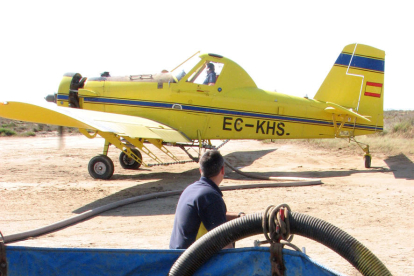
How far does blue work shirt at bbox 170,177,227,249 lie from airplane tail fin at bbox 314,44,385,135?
10.1 meters

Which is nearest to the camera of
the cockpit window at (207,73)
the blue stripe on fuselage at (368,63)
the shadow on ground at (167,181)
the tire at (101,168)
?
the shadow on ground at (167,181)

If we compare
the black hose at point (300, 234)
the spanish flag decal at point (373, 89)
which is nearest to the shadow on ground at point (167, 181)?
the spanish flag decal at point (373, 89)

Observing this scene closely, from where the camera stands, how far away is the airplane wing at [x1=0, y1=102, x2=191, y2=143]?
8930 mm

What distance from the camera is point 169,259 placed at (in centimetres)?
277

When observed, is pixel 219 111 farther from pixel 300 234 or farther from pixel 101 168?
pixel 300 234

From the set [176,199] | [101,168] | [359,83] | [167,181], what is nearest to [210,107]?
[167,181]

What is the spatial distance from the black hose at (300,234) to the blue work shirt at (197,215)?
3.01 feet

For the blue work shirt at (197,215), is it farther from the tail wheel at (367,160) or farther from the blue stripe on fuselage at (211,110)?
the tail wheel at (367,160)

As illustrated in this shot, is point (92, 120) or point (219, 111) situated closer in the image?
point (92, 120)

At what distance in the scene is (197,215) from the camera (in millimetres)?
3443

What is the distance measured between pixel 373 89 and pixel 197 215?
1103cm

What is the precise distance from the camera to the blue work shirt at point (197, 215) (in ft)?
11.1

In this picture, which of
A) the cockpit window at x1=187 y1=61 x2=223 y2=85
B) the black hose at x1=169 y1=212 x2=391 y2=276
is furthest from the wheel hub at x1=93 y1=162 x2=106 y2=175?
the black hose at x1=169 y1=212 x2=391 y2=276

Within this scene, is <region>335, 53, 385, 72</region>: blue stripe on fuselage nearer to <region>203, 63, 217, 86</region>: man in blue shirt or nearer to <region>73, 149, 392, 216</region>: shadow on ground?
<region>73, 149, 392, 216</region>: shadow on ground
